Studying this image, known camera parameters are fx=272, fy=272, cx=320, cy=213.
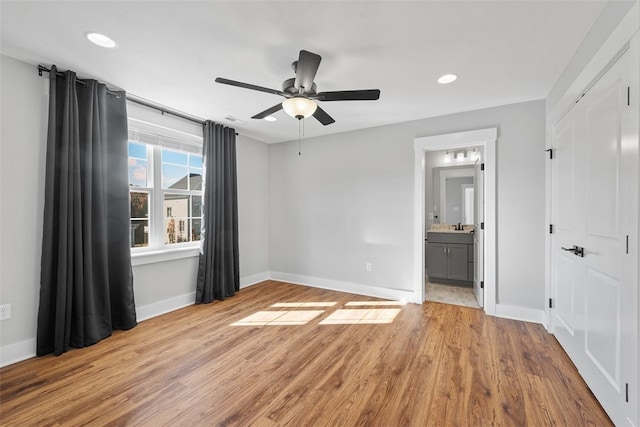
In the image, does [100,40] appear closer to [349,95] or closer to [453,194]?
[349,95]

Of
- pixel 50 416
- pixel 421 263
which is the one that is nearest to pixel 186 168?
pixel 50 416

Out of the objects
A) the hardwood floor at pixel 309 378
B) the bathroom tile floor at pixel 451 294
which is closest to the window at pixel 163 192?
the hardwood floor at pixel 309 378

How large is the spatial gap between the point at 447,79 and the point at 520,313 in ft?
8.94

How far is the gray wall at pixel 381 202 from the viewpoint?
3.12m

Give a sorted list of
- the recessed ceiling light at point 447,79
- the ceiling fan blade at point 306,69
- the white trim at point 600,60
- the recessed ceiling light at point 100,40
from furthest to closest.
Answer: the recessed ceiling light at point 447,79, the recessed ceiling light at point 100,40, the ceiling fan blade at point 306,69, the white trim at point 600,60

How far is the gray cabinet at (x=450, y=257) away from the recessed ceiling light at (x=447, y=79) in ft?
9.07

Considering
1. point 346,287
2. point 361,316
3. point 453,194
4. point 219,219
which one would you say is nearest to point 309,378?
point 361,316

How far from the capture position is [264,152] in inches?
198

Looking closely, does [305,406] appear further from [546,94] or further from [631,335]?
[546,94]

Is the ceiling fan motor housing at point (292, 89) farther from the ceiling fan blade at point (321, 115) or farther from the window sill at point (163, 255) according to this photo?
the window sill at point (163, 255)

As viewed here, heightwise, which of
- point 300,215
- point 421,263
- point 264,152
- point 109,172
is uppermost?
point 264,152

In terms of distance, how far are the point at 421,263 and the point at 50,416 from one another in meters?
3.72

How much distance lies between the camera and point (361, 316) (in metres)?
3.30

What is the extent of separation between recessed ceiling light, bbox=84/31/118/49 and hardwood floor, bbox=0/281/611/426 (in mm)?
2527
